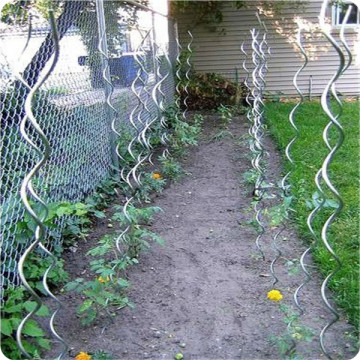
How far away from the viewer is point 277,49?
1016 cm

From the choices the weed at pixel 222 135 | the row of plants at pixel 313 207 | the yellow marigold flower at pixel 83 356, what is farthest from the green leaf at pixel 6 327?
the weed at pixel 222 135

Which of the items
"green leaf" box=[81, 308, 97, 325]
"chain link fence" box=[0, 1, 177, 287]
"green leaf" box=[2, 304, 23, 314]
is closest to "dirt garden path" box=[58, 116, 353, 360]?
"green leaf" box=[81, 308, 97, 325]

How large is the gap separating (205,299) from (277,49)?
8.83 m

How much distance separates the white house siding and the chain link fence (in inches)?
210

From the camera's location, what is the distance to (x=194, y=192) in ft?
13.7

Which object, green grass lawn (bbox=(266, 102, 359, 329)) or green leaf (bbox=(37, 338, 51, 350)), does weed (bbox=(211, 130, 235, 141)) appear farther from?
green leaf (bbox=(37, 338, 51, 350))

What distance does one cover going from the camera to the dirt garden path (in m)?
2.01

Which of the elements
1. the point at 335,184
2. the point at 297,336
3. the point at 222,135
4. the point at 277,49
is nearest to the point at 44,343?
the point at 297,336

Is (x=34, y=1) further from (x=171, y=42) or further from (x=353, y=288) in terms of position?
(x=171, y=42)

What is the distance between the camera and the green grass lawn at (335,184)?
2.38 meters

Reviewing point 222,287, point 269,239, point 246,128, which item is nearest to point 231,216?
point 269,239

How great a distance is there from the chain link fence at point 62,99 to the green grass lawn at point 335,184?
1555 mm

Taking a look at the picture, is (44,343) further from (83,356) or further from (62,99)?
(62,99)

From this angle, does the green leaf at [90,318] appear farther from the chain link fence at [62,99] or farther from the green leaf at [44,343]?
the chain link fence at [62,99]
